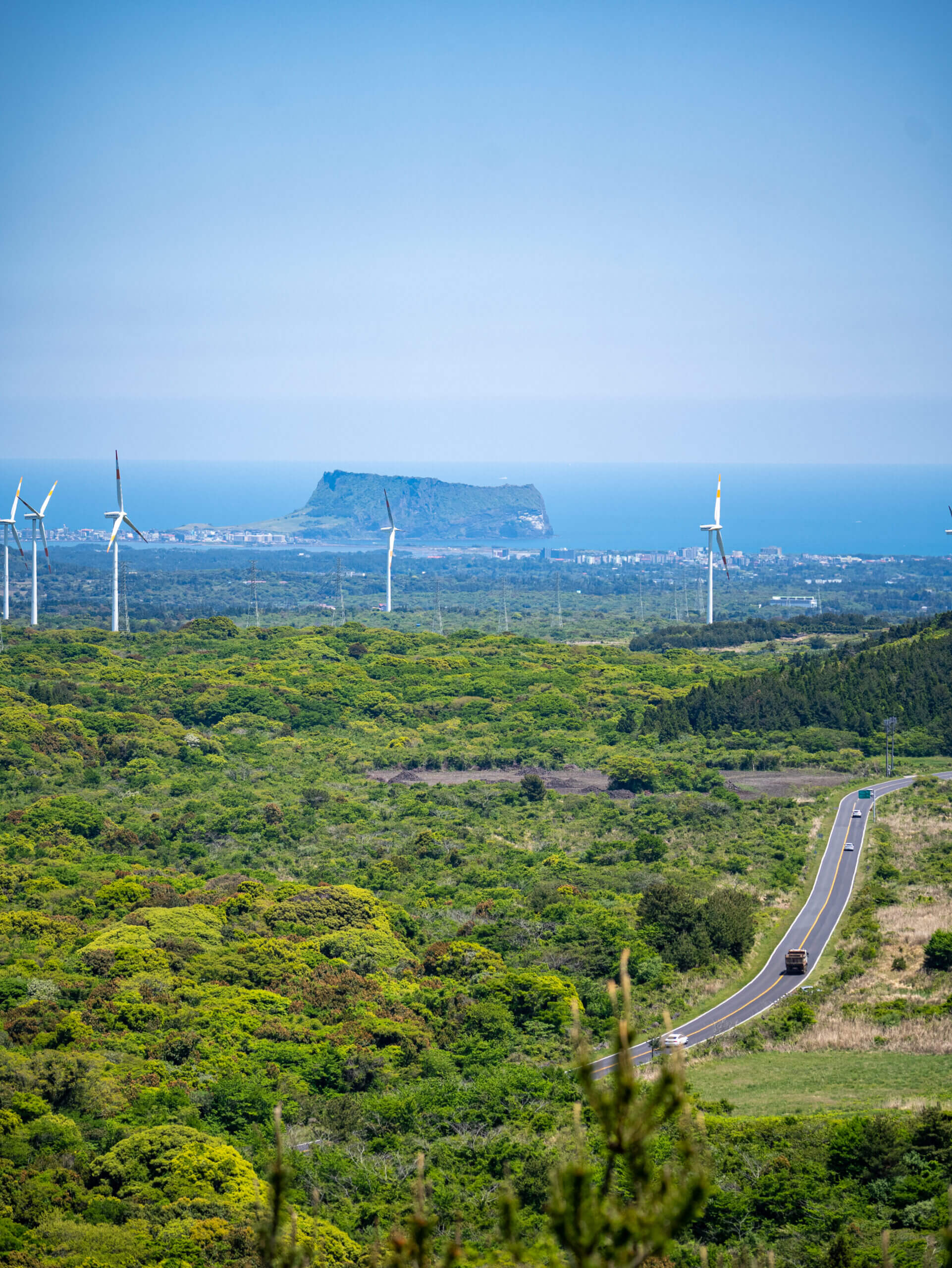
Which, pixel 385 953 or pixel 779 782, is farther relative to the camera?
pixel 779 782

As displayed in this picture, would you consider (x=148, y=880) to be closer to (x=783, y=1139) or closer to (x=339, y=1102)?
(x=339, y=1102)

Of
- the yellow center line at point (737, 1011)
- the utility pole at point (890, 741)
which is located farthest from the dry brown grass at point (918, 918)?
the utility pole at point (890, 741)

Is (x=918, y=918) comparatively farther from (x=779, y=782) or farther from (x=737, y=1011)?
(x=779, y=782)

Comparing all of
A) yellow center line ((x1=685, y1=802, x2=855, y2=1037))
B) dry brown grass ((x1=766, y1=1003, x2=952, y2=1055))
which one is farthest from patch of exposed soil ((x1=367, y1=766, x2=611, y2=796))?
dry brown grass ((x1=766, y1=1003, x2=952, y2=1055))

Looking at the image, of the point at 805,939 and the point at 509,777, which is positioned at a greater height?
the point at 509,777

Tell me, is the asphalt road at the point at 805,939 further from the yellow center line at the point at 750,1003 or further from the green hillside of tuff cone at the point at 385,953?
the green hillside of tuff cone at the point at 385,953

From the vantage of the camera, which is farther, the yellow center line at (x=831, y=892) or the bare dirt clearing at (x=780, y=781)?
the bare dirt clearing at (x=780, y=781)

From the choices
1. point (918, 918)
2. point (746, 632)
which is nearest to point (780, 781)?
point (918, 918)
